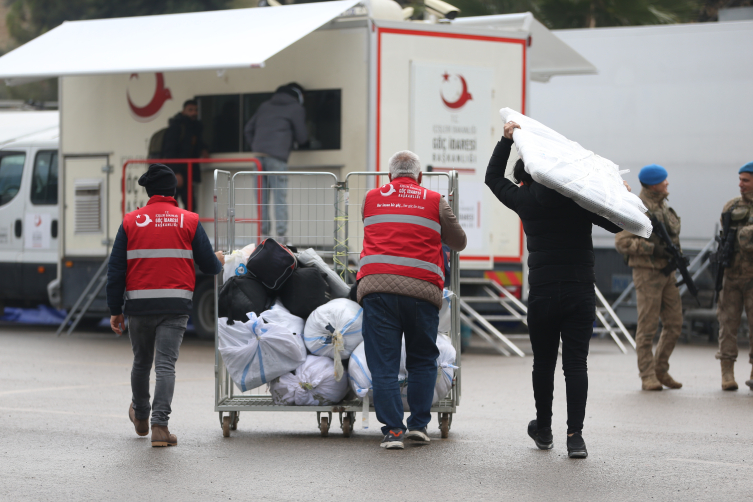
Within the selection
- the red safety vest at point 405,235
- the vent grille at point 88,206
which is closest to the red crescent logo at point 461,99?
the vent grille at point 88,206

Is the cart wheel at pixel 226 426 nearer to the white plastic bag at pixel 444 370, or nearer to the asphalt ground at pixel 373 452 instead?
the asphalt ground at pixel 373 452

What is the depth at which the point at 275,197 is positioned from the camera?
10.4 metres

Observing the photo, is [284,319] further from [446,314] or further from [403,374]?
[446,314]

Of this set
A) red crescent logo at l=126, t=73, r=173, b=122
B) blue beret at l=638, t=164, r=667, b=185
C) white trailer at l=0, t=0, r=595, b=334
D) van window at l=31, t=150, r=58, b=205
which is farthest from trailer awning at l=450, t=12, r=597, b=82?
van window at l=31, t=150, r=58, b=205

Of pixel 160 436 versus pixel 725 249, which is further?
pixel 725 249

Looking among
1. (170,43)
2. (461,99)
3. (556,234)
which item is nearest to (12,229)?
(170,43)

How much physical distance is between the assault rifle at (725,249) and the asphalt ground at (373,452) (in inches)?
40.3

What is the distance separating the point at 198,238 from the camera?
20.8 ft

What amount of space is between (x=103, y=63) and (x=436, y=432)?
6651 millimetres

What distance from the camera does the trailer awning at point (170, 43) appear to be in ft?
35.4

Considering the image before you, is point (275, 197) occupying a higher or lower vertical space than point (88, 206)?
higher

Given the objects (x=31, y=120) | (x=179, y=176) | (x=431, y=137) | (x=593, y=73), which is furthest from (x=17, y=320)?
(x=593, y=73)

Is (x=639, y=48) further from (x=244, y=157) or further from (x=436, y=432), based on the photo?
(x=436, y=432)

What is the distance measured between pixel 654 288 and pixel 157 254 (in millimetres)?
4598
